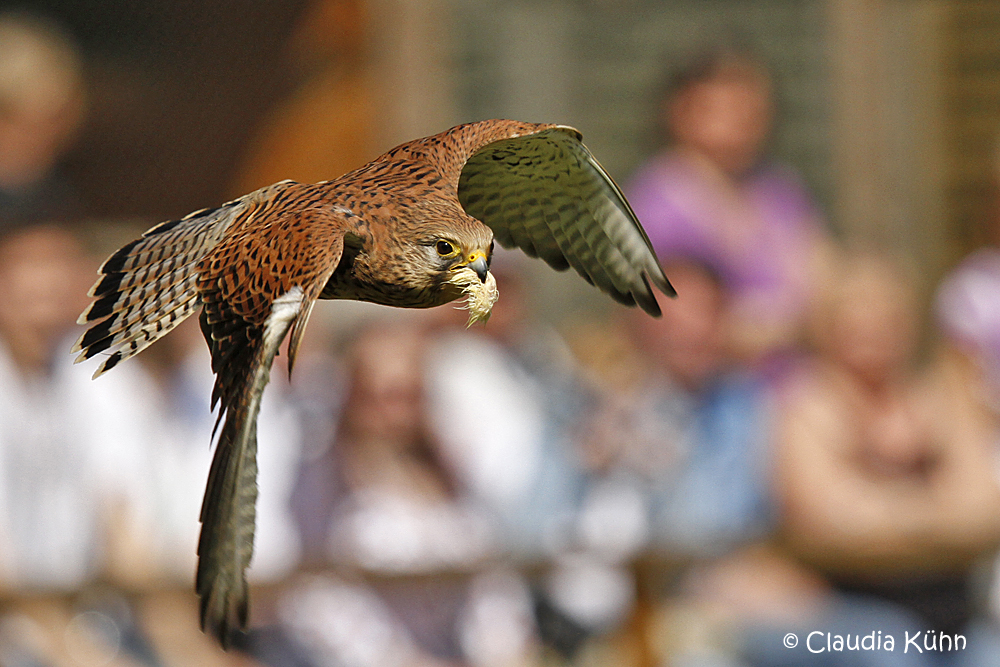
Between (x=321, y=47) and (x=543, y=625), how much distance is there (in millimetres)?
2966

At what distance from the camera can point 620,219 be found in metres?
0.71

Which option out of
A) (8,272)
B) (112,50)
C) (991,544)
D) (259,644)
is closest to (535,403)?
(259,644)

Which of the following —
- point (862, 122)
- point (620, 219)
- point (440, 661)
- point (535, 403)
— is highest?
point (862, 122)

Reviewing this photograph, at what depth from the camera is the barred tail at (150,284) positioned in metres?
0.56

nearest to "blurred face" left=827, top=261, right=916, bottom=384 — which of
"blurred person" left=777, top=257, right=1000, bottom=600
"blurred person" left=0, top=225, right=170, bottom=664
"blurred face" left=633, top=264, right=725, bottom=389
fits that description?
"blurred person" left=777, top=257, right=1000, bottom=600

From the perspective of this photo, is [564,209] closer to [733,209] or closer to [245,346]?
[245,346]

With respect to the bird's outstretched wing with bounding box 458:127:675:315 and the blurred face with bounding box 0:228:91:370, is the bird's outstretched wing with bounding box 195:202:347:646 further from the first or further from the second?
the blurred face with bounding box 0:228:91:370

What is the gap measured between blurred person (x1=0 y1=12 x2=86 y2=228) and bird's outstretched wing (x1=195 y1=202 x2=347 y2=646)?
2.90 meters

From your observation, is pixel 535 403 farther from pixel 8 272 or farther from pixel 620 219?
pixel 620 219

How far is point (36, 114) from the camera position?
3918 millimetres

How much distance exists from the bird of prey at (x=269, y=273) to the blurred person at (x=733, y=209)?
235cm

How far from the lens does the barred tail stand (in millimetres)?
565

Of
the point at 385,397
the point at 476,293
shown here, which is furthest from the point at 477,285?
the point at 385,397

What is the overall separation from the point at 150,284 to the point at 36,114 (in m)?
3.63
